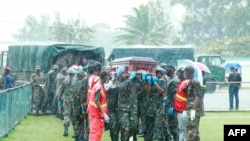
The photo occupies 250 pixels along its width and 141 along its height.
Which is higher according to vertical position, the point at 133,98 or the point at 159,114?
the point at 133,98

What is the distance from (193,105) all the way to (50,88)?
10.5 metres

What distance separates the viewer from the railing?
14.0 metres

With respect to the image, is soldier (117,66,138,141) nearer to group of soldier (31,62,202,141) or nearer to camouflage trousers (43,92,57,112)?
group of soldier (31,62,202,141)

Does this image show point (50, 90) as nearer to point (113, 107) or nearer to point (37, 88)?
point (37, 88)

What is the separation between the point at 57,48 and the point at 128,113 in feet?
36.2

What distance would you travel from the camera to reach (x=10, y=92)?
15.3 m

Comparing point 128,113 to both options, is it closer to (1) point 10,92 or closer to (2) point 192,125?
(2) point 192,125

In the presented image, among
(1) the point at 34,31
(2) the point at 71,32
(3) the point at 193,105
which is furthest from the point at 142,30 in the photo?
(3) the point at 193,105

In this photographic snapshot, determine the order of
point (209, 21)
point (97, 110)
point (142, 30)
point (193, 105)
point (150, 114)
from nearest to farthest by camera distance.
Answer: point (193, 105), point (97, 110), point (150, 114), point (142, 30), point (209, 21)

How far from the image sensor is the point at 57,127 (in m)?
16.8

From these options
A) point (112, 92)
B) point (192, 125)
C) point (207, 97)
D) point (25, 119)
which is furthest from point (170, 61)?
point (192, 125)

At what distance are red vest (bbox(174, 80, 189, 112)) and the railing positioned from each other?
439 centimetres

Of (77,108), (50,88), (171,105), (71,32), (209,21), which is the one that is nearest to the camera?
(77,108)

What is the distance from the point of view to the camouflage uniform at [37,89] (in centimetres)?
2064
